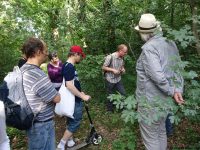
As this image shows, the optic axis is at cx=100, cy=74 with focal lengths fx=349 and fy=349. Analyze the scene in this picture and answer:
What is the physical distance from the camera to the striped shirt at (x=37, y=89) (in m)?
4.16

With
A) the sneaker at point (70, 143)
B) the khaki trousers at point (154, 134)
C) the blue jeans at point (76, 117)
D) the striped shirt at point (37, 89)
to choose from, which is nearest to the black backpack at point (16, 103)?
the striped shirt at point (37, 89)

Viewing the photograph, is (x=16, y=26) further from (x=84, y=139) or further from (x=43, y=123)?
(x=43, y=123)

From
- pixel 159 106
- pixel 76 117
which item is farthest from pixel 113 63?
pixel 159 106

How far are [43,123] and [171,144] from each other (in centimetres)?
298

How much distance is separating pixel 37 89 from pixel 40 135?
63cm

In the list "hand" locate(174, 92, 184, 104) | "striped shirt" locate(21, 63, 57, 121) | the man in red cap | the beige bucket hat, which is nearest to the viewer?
"hand" locate(174, 92, 184, 104)

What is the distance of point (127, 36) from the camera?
10531mm

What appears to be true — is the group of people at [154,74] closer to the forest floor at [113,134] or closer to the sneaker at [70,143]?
the forest floor at [113,134]

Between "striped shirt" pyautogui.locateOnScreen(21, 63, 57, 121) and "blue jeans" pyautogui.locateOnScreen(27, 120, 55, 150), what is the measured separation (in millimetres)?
121

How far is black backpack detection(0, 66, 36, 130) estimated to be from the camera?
411 centimetres

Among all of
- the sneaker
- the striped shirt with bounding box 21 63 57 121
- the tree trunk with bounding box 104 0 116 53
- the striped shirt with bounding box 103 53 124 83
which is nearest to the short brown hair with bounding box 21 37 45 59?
the striped shirt with bounding box 21 63 57 121

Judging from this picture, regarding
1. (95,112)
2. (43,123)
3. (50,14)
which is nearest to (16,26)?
(50,14)

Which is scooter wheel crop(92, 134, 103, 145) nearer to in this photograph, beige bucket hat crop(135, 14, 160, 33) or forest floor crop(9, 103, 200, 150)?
forest floor crop(9, 103, 200, 150)

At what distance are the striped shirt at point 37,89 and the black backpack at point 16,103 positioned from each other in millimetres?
59
